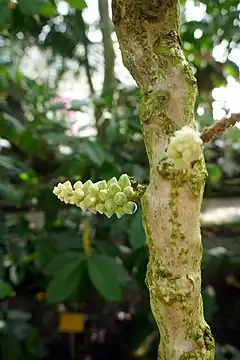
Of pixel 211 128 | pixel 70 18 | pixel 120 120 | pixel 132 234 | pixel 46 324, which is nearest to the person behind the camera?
pixel 211 128

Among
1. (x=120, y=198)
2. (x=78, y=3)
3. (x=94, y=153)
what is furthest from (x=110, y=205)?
(x=94, y=153)

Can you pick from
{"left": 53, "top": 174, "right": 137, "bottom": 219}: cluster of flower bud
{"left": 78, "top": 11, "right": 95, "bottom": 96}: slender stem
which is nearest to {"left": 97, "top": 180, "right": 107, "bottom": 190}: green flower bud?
{"left": 53, "top": 174, "right": 137, "bottom": 219}: cluster of flower bud

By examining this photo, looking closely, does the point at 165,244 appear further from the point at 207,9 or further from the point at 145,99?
the point at 207,9

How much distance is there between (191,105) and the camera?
374mm

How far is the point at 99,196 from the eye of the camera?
0.36 metres

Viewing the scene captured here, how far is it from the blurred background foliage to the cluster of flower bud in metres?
0.37

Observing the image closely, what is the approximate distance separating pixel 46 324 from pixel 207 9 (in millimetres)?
858

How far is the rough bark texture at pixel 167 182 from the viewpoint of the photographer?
1.19ft

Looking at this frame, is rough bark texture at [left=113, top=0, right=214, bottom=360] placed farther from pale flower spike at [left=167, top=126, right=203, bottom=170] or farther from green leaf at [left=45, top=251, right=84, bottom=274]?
green leaf at [left=45, top=251, right=84, bottom=274]

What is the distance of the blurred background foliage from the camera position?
3.00 ft

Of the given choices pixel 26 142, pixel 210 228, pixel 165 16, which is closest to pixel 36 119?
pixel 26 142

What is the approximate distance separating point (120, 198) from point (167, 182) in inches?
1.2

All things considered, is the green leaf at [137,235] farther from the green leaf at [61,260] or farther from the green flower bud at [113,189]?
the green flower bud at [113,189]

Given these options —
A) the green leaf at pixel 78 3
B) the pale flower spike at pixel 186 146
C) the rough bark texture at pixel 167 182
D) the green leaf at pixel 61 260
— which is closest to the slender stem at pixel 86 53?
the green leaf at pixel 61 260
